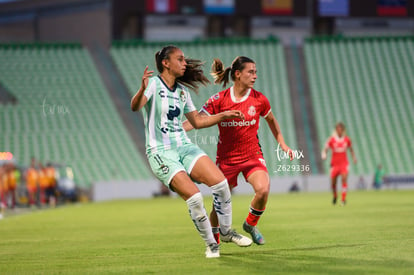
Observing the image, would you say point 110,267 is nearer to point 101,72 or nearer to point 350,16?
point 101,72

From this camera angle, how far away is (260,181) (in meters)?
10.9

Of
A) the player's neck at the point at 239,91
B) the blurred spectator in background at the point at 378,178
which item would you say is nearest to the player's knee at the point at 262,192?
the player's neck at the point at 239,91

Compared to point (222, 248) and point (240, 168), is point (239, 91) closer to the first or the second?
point (240, 168)

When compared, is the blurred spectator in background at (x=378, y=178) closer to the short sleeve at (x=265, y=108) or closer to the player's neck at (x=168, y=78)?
the short sleeve at (x=265, y=108)

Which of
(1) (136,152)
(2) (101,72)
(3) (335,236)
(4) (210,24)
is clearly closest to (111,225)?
(3) (335,236)

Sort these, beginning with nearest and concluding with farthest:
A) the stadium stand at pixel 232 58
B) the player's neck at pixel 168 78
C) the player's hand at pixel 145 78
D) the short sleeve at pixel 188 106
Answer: the player's hand at pixel 145 78 < the player's neck at pixel 168 78 < the short sleeve at pixel 188 106 < the stadium stand at pixel 232 58

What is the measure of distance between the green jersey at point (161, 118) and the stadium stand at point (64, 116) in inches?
1139

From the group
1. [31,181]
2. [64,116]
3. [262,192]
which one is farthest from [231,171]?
[64,116]

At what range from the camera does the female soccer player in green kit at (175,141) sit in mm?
9461

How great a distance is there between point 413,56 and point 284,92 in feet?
29.3

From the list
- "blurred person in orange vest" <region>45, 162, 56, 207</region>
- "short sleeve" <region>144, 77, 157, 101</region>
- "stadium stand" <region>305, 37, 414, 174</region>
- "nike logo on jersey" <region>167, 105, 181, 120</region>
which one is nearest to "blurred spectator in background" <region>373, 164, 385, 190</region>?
"stadium stand" <region>305, 37, 414, 174</region>

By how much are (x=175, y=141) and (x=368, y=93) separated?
126ft

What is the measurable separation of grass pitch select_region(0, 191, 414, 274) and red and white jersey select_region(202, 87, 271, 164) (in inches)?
50.0

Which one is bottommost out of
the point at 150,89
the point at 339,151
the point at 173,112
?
the point at 339,151
